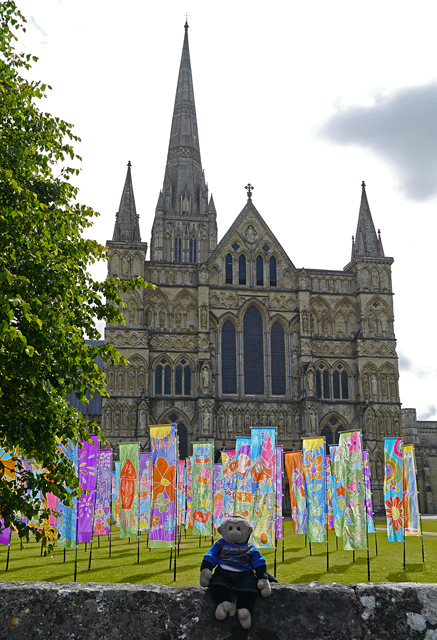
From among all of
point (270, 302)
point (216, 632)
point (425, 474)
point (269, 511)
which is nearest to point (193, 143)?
point (270, 302)

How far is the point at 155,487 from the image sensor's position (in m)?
17.1

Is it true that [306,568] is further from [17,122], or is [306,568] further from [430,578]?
[17,122]

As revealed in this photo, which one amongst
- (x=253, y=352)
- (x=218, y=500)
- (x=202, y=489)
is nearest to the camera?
(x=202, y=489)

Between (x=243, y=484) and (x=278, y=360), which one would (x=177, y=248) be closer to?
(x=278, y=360)

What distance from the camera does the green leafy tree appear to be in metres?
8.65

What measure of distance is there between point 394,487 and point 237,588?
16.1 meters

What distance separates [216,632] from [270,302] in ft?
132

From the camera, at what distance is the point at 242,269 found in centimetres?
4553

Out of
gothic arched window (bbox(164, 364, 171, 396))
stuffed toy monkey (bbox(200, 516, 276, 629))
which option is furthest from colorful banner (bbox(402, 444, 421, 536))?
gothic arched window (bbox(164, 364, 171, 396))

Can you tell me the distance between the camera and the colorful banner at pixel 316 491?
789 inches

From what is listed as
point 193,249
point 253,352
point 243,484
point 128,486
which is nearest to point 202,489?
point 128,486

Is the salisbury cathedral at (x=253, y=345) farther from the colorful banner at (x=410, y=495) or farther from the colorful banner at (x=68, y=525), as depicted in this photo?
the colorful banner at (x=410, y=495)

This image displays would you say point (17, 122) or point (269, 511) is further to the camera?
point (269, 511)

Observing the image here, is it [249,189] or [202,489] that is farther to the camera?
[249,189]
